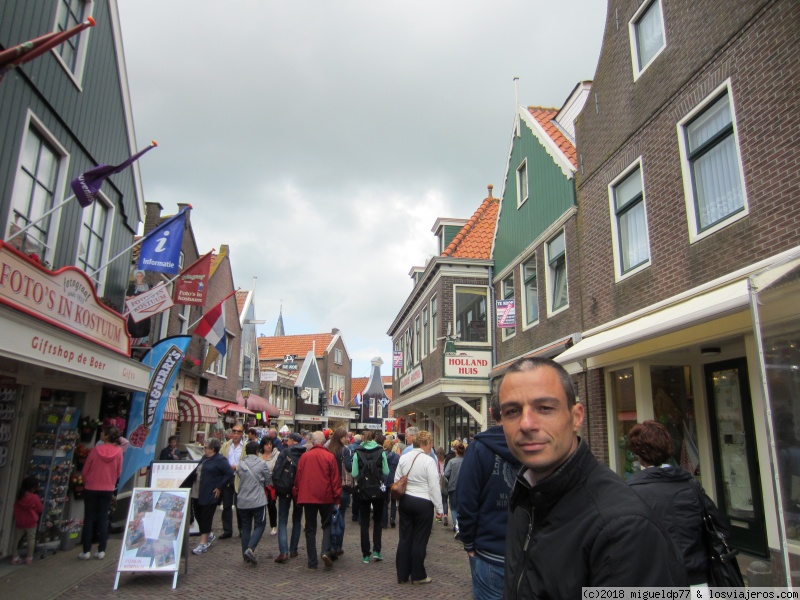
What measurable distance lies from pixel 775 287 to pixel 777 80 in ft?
13.1

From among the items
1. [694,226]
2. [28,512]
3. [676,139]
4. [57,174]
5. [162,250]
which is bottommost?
[28,512]

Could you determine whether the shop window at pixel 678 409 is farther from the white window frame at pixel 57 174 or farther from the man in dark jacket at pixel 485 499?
the white window frame at pixel 57 174

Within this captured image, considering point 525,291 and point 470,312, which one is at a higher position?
point 470,312

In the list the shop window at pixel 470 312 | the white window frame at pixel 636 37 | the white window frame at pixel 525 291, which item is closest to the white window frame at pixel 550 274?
the white window frame at pixel 525 291

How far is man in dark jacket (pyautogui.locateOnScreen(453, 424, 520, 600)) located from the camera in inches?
152

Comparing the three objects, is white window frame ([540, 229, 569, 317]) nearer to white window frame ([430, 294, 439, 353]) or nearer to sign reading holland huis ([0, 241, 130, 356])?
white window frame ([430, 294, 439, 353])

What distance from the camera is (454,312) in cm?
1672

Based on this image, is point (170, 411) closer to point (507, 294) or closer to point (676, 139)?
point (507, 294)

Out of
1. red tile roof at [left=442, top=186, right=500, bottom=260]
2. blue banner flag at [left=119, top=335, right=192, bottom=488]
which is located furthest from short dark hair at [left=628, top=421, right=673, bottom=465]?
red tile roof at [left=442, top=186, right=500, bottom=260]

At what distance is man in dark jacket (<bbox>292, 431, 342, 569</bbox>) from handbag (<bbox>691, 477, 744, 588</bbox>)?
17.8ft

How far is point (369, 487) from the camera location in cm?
805

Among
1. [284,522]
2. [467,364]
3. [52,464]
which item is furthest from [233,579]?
[467,364]

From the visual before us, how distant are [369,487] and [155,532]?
9.37ft

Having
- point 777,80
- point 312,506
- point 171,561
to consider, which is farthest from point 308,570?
point 777,80
